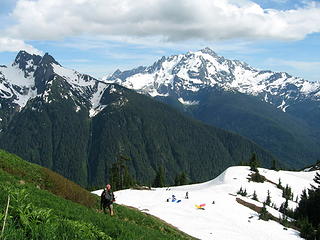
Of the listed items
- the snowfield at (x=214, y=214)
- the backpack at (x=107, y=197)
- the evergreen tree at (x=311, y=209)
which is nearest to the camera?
the backpack at (x=107, y=197)

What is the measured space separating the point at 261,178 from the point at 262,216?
46.2 metres

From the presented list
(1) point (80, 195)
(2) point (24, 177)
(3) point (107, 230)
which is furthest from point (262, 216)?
(3) point (107, 230)

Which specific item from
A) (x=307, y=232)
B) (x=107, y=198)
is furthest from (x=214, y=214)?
(x=107, y=198)


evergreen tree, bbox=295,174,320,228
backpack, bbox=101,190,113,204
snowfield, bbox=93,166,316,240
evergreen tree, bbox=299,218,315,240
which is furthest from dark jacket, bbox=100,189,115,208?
→ evergreen tree, bbox=295,174,320,228

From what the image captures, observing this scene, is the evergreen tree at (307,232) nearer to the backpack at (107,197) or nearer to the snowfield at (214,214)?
the snowfield at (214,214)

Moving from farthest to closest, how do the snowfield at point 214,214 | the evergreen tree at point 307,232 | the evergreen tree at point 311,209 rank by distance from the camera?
the evergreen tree at point 311,209, the evergreen tree at point 307,232, the snowfield at point 214,214

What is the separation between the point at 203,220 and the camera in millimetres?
54344

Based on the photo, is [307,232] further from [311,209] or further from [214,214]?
[311,209]

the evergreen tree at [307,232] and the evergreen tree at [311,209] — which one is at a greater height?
the evergreen tree at [307,232]

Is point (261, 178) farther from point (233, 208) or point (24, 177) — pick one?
point (24, 177)

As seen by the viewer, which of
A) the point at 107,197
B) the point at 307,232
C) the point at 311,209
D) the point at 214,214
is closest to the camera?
the point at 107,197

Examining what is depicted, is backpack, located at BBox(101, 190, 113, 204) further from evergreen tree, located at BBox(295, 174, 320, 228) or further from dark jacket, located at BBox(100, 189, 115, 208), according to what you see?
evergreen tree, located at BBox(295, 174, 320, 228)

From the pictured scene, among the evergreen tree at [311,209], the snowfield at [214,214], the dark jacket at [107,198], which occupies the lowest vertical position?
the evergreen tree at [311,209]

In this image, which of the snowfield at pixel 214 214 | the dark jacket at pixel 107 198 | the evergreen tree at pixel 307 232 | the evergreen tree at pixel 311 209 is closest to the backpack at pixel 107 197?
the dark jacket at pixel 107 198
